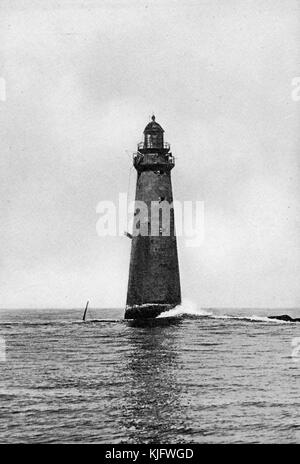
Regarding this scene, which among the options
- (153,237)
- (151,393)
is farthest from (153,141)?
(151,393)

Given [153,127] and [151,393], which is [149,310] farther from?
[151,393]

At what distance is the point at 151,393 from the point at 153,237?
1095 inches

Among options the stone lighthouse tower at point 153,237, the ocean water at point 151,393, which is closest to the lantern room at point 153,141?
the stone lighthouse tower at point 153,237

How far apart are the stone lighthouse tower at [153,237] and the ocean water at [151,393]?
558 inches

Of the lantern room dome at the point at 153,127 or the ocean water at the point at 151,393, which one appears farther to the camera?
the lantern room dome at the point at 153,127

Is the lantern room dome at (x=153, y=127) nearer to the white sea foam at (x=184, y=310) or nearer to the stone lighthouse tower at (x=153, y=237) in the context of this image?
the stone lighthouse tower at (x=153, y=237)

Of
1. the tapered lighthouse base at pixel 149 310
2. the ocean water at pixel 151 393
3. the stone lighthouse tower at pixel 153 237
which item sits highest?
the stone lighthouse tower at pixel 153 237

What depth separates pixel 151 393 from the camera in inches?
635

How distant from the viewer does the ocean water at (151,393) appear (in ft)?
40.5

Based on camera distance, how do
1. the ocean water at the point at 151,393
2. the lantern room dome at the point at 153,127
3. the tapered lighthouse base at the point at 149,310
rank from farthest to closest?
1. the lantern room dome at the point at 153,127
2. the tapered lighthouse base at the point at 149,310
3. the ocean water at the point at 151,393

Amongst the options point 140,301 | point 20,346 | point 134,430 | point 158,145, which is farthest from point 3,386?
point 158,145

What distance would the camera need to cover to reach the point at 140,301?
43656mm

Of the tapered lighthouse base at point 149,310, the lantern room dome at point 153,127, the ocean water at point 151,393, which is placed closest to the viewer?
the ocean water at point 151,393
